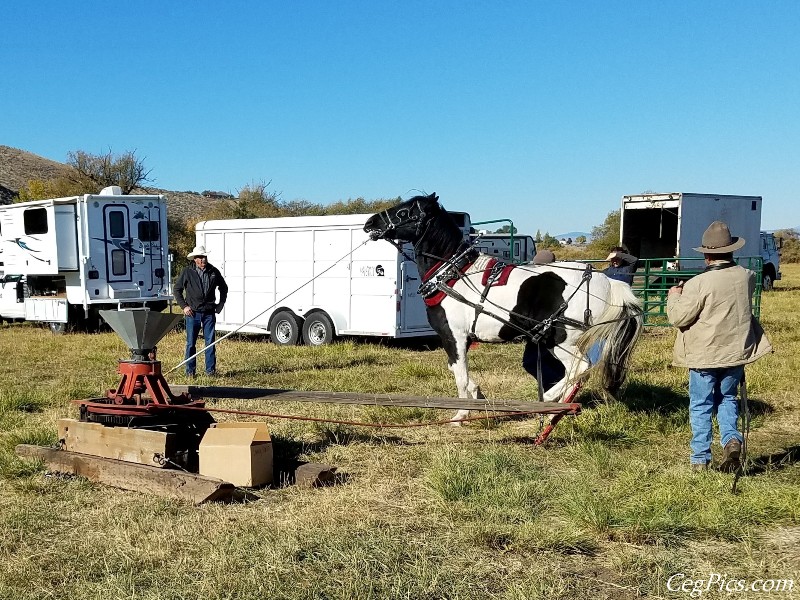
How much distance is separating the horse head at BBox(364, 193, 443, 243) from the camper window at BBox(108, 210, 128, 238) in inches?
448

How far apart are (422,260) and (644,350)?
272 inches

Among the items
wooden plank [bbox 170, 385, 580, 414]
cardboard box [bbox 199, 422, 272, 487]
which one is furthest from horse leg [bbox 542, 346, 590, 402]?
cardboard box [bbox 199, 422, 272, 487]

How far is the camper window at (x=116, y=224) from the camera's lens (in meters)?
17.4

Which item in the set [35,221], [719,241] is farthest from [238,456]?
[35,221]

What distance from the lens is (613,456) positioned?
6133 mm

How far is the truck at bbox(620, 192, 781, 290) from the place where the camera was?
21.6m

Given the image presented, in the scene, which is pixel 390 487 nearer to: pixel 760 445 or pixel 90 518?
pixel 90 518

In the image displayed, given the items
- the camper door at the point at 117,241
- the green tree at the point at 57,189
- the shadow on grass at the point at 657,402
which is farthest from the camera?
the green tree at the point at 57,189

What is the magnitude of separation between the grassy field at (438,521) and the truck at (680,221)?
14419mm

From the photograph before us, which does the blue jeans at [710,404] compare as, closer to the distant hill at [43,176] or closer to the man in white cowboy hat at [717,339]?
the man in white cowboy hat at [717,339]

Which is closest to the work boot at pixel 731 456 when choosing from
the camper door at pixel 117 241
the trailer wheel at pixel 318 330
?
the trailer wheel at pixel 318 330

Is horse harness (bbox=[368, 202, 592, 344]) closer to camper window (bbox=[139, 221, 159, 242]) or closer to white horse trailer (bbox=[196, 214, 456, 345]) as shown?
white horse trailer (bbox=[196, 214, 456, 345])

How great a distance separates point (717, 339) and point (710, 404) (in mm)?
502

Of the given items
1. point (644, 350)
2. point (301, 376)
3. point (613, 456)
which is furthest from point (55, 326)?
point (613, 456)
